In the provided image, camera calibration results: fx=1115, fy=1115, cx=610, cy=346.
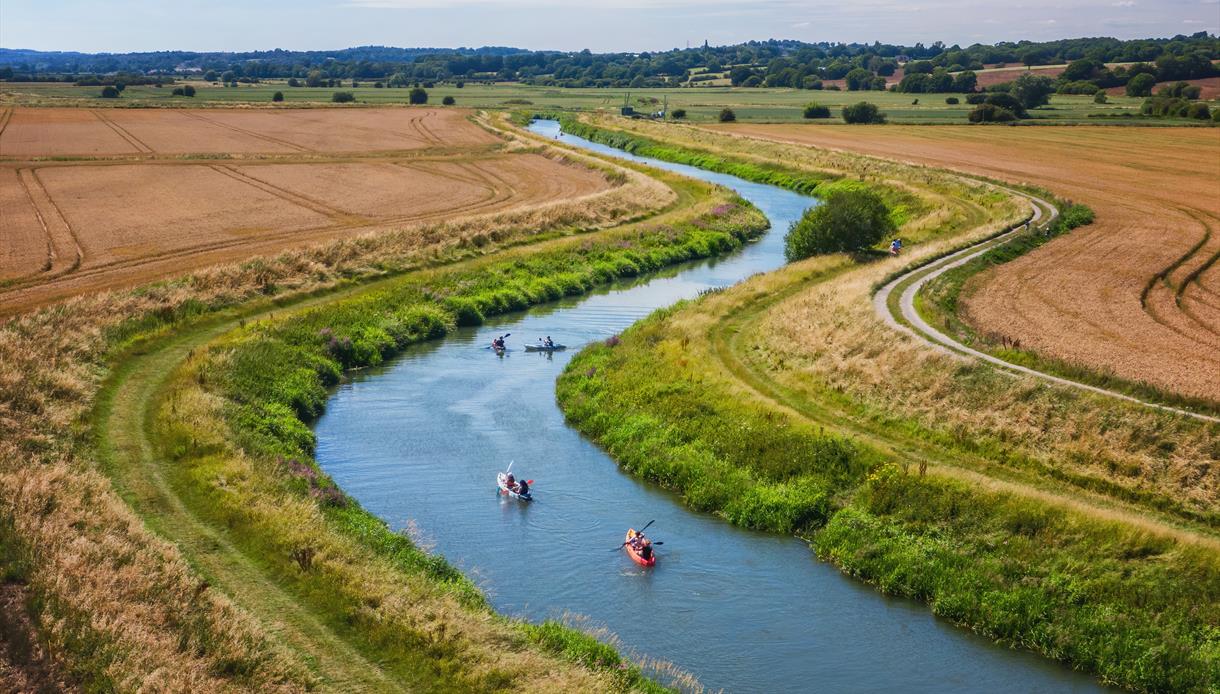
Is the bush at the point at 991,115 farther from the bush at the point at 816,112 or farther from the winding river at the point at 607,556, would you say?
the winding river at the point at 607,556

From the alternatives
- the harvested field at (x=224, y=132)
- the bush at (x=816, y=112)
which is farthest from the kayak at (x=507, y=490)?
the bush at (x=816, y=112)

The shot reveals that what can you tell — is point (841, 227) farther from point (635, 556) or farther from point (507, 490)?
point (635, 556)

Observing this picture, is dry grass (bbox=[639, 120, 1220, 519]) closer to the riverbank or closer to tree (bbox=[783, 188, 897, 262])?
the riverbank

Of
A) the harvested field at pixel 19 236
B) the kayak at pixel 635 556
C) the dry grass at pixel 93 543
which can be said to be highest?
the dry grass at pixel 93 543

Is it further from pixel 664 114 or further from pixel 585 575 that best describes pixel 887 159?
pixel 585 575

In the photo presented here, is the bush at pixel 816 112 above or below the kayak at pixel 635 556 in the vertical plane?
below

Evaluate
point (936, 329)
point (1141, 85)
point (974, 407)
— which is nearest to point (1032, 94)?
point (1141, 85)
